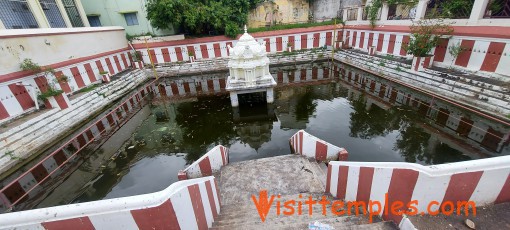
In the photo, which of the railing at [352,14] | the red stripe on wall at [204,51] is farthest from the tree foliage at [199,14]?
the railing at [352,14]

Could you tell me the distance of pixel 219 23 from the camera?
63.6ft

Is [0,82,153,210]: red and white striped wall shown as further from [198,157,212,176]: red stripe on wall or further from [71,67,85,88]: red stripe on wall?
[198,157,212,176]: red stripe on wall

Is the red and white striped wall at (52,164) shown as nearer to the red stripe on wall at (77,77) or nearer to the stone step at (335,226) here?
the red stripe on wall at (77,77)

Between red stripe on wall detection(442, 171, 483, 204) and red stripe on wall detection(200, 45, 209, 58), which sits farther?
red stripe on wall detection(200, 45, 209, 58)

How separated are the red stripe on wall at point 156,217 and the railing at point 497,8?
14866 millimetres

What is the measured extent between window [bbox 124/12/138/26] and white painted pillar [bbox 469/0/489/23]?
2544cm

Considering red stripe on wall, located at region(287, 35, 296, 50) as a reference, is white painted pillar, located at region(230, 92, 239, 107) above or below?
below

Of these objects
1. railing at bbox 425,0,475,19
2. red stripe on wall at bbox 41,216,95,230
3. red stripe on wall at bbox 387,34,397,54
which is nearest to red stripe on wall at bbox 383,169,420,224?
red stripe on wall at bbox 41,216,95,230

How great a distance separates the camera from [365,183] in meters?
3.06

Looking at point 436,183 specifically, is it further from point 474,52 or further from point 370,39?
→ point 370,39

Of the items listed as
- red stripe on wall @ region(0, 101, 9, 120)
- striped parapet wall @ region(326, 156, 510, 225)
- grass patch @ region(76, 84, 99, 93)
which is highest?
striped parapet wall @ region(326, 156, 510, 225)

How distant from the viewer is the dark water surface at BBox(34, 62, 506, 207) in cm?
665

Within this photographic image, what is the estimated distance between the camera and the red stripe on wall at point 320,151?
5.78 meters

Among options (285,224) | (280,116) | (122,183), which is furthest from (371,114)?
(122,183)
